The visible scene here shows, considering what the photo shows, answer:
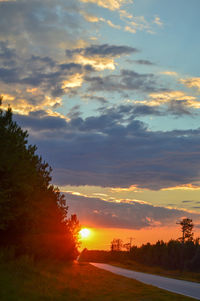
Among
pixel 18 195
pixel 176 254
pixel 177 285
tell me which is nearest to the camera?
pixel 18 195

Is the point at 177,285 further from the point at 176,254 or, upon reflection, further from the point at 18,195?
the point at 176,254

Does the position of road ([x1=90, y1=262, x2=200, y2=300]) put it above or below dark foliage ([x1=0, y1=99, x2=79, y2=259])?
below

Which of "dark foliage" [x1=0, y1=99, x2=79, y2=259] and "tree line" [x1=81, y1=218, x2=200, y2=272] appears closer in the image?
"dark foliage" [x1=0, y1=99, x2=79, y2=259]

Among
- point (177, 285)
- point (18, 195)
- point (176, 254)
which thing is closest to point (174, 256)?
point (176, 254)

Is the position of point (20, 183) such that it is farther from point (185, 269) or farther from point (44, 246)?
point (185, 269)

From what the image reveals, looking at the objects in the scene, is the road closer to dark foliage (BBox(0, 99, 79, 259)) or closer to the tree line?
dark foliage (BBox(0, 99, 79, 259))

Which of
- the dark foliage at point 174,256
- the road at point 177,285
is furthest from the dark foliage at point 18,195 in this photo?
the dark foliage at point 174,256

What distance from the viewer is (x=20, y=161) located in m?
29.3

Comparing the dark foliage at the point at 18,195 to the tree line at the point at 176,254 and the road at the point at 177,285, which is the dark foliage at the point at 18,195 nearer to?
→ the road at the point at 177,285

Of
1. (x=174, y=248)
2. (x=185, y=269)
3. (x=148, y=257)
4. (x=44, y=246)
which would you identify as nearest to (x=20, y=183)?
(x=44, y=246)

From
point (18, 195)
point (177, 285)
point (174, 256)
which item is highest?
point (18, 195)

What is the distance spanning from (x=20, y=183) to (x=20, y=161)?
1.64m

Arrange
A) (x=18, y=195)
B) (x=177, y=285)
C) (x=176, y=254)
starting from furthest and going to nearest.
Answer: (x=176, y=254) < (x=177, y=285) < (x=18, y=195)

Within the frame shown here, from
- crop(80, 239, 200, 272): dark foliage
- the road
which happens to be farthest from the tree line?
the road
